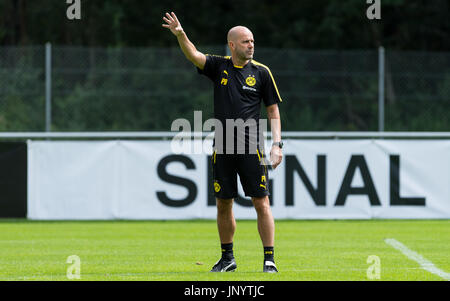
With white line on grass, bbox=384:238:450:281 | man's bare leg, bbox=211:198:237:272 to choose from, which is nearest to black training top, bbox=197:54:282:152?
man's bare leg, bbox=211:198:237:272

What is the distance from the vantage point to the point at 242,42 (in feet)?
26.1

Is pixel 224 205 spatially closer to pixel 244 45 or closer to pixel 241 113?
pixel 241 113

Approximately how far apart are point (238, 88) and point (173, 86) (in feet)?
37.7

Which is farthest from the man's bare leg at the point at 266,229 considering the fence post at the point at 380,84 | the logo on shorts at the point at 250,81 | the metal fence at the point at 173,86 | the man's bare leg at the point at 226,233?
the metal fence at the point at 173,86

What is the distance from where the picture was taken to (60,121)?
62.0 ft

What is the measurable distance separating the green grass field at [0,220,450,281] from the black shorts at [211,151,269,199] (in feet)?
2.34

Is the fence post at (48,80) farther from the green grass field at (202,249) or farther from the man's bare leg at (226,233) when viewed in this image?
the man's bare leg at (226,233)

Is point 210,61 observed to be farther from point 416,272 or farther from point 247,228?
point 247,228

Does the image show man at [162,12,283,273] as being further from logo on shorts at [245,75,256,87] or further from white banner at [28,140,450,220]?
white banner at [28,140,450,220]

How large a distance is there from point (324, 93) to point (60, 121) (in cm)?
547

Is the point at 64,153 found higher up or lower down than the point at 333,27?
lower down

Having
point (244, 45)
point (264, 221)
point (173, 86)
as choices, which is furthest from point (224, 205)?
point (173, 86)

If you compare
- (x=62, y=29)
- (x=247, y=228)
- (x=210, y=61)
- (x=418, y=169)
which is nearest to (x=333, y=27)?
(x=62, y=29)

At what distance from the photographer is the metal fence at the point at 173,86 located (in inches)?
733
